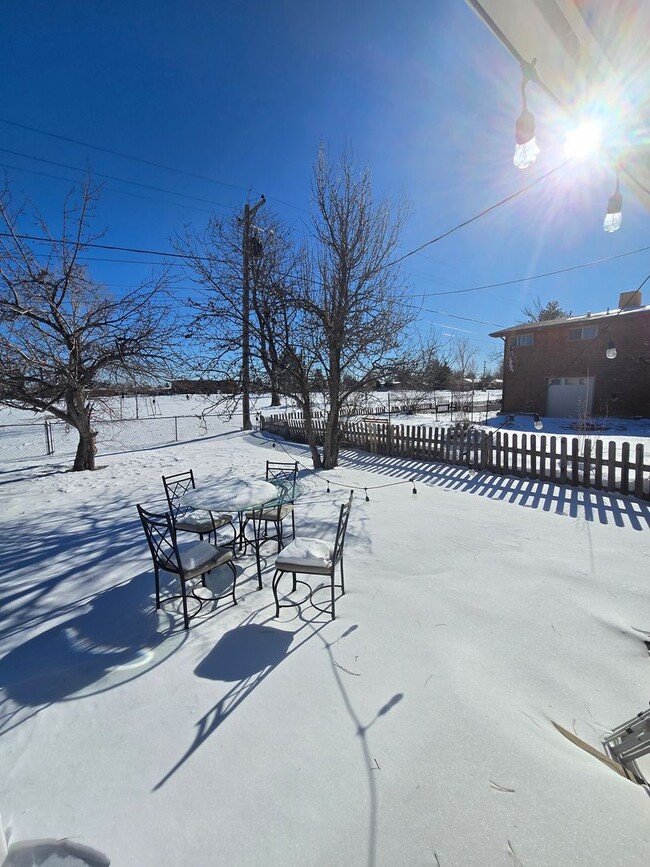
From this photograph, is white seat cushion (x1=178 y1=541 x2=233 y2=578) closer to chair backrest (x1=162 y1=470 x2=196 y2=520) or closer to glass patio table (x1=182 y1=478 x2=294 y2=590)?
glass patio table (x1=182 y1=478 x2=294 y2=590)

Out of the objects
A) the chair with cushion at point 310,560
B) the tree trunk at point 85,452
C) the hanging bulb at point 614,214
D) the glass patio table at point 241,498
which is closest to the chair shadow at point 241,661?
the chair with cushion at point 310,560

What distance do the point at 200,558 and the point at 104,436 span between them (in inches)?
576

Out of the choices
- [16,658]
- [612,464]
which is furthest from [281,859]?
[612,464]

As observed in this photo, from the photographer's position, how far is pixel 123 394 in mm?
8727

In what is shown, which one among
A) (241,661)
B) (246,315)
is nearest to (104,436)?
(246,315)

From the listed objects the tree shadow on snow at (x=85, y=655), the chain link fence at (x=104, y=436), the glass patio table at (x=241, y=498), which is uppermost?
the glass patio table at (x=241, y=498)

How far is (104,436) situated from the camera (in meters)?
15.0

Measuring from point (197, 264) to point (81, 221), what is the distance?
8.83 ft

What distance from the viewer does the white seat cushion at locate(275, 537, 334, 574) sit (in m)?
2.79

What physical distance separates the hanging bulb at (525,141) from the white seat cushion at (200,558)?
12.5 feet

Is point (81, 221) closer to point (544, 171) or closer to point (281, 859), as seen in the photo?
point (544, 171)

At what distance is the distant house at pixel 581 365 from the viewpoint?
636 inches

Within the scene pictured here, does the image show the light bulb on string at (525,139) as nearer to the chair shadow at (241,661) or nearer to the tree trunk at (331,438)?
the chair shadow at (241,661)

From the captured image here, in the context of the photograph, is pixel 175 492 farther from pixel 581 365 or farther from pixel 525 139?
pixel 581 365
